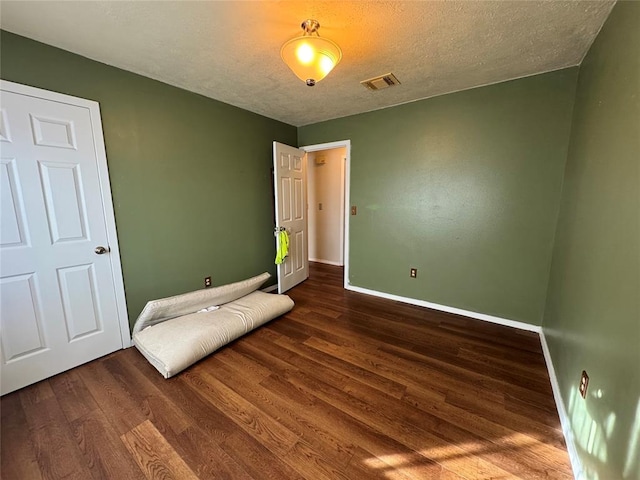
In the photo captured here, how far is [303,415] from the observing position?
1.55m

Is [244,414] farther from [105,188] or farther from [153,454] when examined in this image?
[105,188]

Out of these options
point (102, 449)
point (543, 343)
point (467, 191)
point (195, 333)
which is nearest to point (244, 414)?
point (102, 449)

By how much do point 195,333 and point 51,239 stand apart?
1210 millimetres

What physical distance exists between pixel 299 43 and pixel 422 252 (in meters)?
2.40

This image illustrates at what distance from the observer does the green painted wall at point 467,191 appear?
2285 millimetres

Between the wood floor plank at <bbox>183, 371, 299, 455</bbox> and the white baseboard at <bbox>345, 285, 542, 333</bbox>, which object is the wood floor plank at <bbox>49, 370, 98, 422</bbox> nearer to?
the wood floor plank at <bbox>183, 371, 299, 455</bbox>

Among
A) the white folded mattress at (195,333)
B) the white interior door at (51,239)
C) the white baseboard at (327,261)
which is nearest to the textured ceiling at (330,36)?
the white interior door at (51,239)

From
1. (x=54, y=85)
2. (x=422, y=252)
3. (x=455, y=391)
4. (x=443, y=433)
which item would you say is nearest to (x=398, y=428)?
(x=443, y=433)

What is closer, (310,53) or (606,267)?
(606,267)

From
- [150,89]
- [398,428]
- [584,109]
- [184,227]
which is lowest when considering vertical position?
[398,428]

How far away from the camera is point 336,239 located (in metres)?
5.07

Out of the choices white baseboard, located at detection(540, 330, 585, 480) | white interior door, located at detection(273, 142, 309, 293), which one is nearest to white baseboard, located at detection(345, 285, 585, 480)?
white baseboard, located at detection(540, 330, 585, 480)

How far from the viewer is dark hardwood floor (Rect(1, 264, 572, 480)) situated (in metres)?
1.26

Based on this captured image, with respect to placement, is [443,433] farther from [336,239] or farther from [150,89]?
[336,239]
